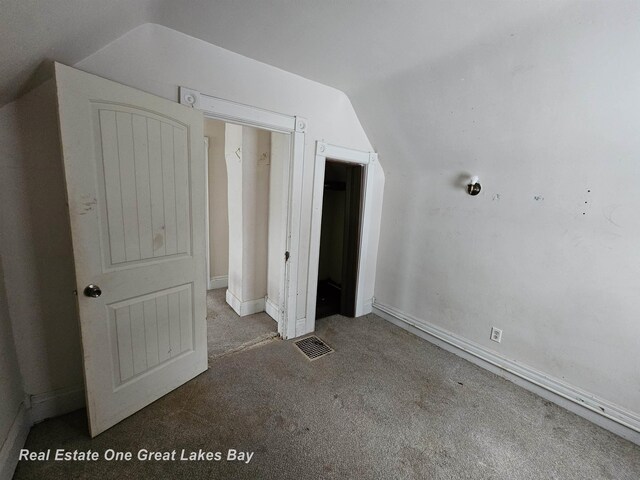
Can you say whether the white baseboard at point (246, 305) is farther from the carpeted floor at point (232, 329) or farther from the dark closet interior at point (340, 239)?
the dark closet interior at point (340, 239)

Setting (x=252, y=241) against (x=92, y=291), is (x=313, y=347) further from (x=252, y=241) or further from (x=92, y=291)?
(x=92, y=291)

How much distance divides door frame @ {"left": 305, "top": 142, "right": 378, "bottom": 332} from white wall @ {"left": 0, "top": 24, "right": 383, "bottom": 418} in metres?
0.96

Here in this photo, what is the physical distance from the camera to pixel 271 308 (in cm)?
302

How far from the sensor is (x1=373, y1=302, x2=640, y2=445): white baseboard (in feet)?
5.56

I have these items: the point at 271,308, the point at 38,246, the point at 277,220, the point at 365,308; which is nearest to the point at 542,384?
the point at 365,308

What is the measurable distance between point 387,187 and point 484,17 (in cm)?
173

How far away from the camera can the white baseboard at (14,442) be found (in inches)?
48.0

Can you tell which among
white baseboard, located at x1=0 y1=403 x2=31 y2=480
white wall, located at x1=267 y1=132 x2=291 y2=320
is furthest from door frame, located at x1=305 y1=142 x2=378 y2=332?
white baseboard, located at x1=0 y1=403 x2=31 y2=480

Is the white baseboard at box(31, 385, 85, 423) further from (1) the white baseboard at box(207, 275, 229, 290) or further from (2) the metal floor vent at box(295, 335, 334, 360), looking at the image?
(1) the white baseboard at box(207, 275, 229, 290)

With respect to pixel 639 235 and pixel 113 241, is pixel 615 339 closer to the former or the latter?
pixel 639 235

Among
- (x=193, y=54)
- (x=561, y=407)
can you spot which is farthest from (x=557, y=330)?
(x=193, y=54)

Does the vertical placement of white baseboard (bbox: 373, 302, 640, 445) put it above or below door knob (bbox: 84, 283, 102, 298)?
below

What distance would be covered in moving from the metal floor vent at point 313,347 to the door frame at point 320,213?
0.16 metres

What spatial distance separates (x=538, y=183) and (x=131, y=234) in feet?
9.10
